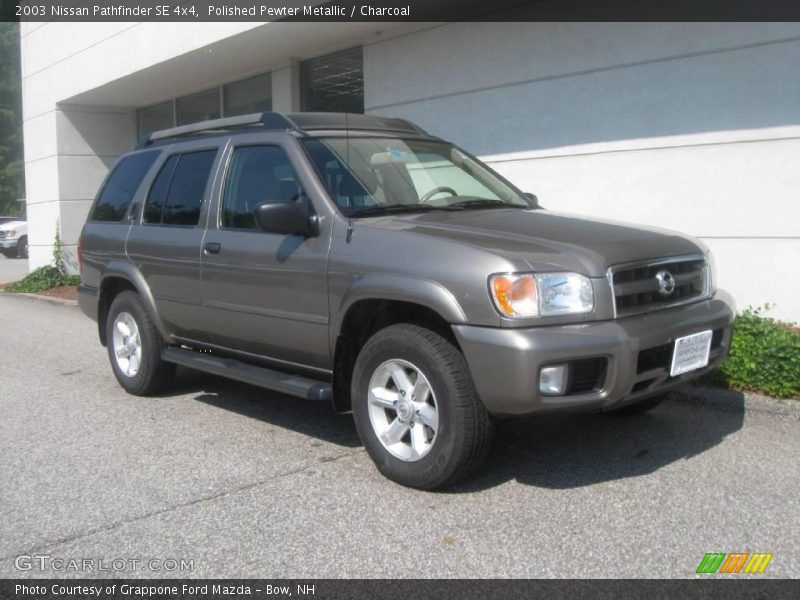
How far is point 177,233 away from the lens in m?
5.78

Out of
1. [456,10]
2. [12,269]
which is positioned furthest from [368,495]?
[12,269]

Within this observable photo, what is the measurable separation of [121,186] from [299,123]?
217 centimetres

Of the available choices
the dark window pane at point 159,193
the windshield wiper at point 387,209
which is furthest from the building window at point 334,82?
the windshield wiper at point 387,209

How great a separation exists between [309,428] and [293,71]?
771 centimetres

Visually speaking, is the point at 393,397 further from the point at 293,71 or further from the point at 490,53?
the point at 293,71

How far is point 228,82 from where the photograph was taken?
13.6 m

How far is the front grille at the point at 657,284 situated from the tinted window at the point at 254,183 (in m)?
1.96

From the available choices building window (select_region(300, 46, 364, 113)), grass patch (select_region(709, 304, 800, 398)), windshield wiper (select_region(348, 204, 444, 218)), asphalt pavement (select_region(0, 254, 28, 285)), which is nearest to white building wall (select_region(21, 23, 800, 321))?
building window (select_region(300, 46, 364, 113))

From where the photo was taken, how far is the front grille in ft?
13.3

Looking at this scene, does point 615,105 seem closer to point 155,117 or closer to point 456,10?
point 456,10

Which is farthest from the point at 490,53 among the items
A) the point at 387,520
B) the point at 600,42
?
the point at 387,520

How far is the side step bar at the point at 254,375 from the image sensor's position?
4.66 m

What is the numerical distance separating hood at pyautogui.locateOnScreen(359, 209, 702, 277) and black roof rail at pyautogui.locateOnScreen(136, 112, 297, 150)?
1123mm

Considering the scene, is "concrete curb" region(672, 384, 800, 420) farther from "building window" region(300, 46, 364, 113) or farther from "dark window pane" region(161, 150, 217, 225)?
"building window" region(300, 46, 364, 113)
